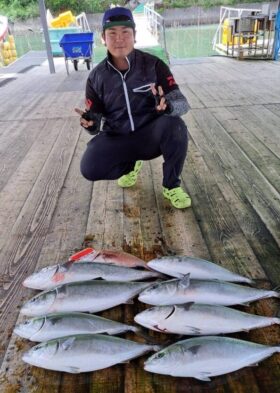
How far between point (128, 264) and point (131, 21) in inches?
59.2

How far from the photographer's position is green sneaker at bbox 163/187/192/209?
2512 mm

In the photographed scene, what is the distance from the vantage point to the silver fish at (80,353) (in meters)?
1.32

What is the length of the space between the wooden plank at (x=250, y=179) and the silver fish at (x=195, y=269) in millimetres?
509

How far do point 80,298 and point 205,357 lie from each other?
58 cm

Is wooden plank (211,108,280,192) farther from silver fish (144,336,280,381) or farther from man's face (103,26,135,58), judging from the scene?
silver fish (144,336,280,381)

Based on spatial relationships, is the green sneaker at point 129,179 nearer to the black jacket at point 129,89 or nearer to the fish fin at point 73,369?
the black jacket at point 129,89

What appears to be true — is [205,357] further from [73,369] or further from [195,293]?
[73,369]

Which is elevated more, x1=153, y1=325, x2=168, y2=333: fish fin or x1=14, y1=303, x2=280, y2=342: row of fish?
x1=14, y1=303, x2=280, y2=342: row of fish

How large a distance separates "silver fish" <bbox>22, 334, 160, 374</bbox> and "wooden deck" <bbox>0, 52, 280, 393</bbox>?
0.18ft

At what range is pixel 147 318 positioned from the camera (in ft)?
4.87

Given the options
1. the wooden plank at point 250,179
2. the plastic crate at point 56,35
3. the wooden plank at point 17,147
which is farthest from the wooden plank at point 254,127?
the plastic crate at point 56,35

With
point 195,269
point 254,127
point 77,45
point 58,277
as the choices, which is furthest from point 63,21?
point 195,269

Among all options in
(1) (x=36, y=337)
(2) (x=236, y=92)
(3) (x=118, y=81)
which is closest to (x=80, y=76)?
(2) (x=236, y=92)

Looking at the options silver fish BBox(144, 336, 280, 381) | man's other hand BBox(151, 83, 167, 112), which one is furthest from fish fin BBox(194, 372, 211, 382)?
man's other hand BBox(151, 83, 167, 112)
